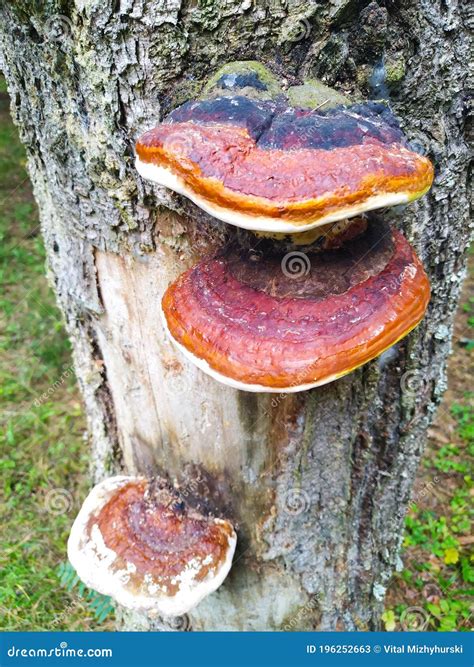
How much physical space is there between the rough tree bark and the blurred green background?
3.59 ft

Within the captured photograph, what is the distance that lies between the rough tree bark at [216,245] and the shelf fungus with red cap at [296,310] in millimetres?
296

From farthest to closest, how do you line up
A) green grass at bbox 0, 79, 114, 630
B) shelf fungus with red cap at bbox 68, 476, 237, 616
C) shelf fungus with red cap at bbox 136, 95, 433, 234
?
1. green grass at bbox 0, 79, 114, 630
2. shelf fungus with red cap at bbox 68, 476, 237, 616
3. shelf fungus with red cap at bbox 136, 95, 433, 234

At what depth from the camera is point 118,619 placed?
3.64 meters

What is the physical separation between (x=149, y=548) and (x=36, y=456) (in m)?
2.89

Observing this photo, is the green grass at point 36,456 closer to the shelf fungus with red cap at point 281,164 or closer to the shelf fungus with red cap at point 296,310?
the shelf fungus with red cap at point 296,310

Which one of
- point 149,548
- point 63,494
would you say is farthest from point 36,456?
point 149,548

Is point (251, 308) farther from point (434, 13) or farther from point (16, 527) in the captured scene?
point (16, 527)

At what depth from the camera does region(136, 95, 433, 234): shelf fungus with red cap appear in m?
1.29

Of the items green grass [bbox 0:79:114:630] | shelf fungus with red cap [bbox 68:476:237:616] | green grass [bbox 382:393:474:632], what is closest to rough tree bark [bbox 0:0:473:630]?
shelf fungus with red cap [bbox 68:476:237:616]

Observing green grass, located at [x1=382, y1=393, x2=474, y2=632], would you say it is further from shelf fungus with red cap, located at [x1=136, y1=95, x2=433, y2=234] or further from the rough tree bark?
shelf fungus with red cap, located at [x1=136, y1=95, x2=433, y2=234]

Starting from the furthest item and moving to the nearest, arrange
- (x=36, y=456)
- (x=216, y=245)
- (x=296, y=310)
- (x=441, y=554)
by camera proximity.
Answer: (x=36, y=456), (x=441, y=554), (x=216, y=245), (x=296, y=310)

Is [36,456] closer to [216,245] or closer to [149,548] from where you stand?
[149,548]

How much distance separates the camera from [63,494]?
4648 mm

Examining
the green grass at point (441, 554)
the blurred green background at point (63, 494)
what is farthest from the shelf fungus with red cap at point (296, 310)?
the green grass at point (441, 554)
